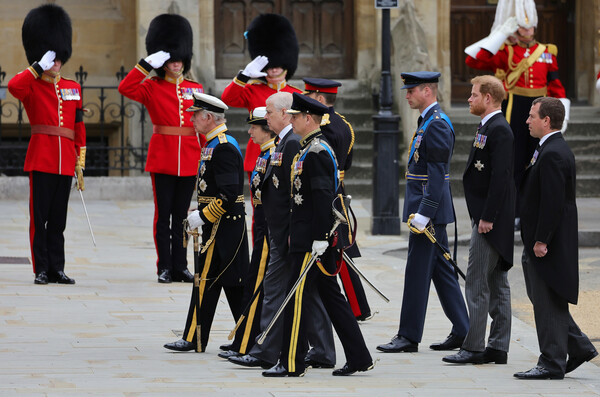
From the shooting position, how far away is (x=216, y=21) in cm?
1861

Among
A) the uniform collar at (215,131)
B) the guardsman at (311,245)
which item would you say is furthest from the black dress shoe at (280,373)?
the uniform collar at (215,131)

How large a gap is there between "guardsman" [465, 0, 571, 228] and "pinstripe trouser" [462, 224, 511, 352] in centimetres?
598

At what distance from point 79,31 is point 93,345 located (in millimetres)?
11166

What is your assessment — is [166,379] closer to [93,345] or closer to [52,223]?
[93,345]

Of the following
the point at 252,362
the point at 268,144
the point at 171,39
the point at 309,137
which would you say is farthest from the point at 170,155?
the point at 309,137

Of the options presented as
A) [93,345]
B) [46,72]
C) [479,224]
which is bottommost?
[93,345]

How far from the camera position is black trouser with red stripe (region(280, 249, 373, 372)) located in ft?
25.3

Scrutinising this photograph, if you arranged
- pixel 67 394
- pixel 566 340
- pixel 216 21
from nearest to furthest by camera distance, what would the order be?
pixel 67 394, pixel 566 340, pixel 216 21

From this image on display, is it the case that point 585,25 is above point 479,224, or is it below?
above

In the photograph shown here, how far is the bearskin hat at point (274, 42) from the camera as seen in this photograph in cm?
1164

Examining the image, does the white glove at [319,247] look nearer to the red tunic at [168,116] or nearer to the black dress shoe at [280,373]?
the black dress shoe at [280,373]

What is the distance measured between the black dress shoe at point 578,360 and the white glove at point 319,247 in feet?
5.36

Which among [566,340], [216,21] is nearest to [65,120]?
[566,340]

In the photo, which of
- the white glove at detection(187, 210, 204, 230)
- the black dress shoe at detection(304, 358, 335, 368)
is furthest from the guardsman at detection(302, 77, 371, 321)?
the black dress shoe at detection(304, 358, 335, 368)
